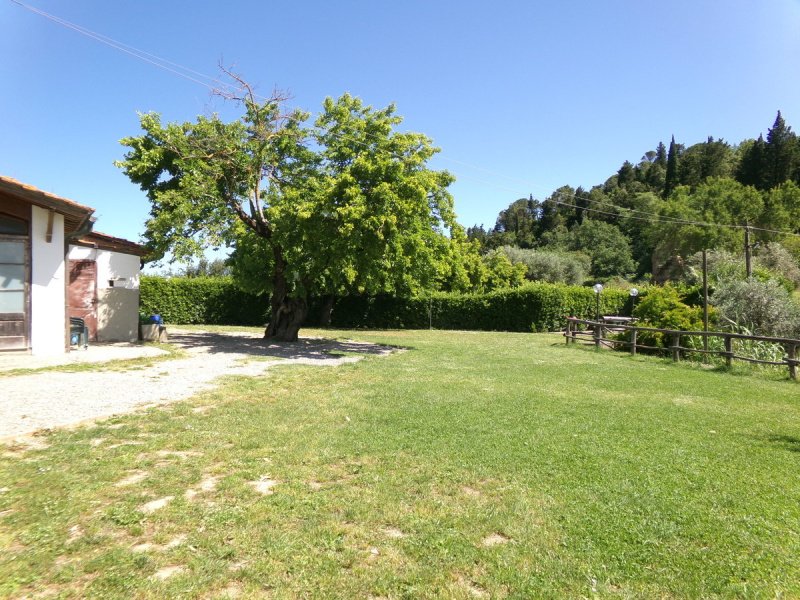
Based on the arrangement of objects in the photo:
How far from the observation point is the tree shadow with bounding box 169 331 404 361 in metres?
14.2

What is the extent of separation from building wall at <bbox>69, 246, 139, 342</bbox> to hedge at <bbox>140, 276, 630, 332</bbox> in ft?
38.6

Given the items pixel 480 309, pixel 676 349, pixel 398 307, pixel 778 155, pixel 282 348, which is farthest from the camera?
pixel 778 155

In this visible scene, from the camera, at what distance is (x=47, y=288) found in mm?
11375

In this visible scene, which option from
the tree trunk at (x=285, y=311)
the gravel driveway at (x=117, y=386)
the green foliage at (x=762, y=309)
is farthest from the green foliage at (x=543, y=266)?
the gravel driveway at (x=117, y=386)

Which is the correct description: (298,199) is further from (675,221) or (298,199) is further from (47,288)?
(675,221)

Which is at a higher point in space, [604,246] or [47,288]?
[604,246]

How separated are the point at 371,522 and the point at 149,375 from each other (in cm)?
794

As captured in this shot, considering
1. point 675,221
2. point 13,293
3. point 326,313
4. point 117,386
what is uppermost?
point 675,221

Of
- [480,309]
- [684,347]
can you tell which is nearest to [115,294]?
[684,347]

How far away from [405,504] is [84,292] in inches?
598

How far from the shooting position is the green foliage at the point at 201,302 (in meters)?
27.5

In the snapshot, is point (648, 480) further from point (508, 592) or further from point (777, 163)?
point (777, 163)

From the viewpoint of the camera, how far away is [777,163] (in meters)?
69.3

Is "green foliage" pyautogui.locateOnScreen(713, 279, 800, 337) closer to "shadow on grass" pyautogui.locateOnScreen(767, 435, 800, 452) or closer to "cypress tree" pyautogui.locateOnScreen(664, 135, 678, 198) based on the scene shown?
"shadow on grass" pyautogui.locateOnScreen(767, 435, 800, 452)
